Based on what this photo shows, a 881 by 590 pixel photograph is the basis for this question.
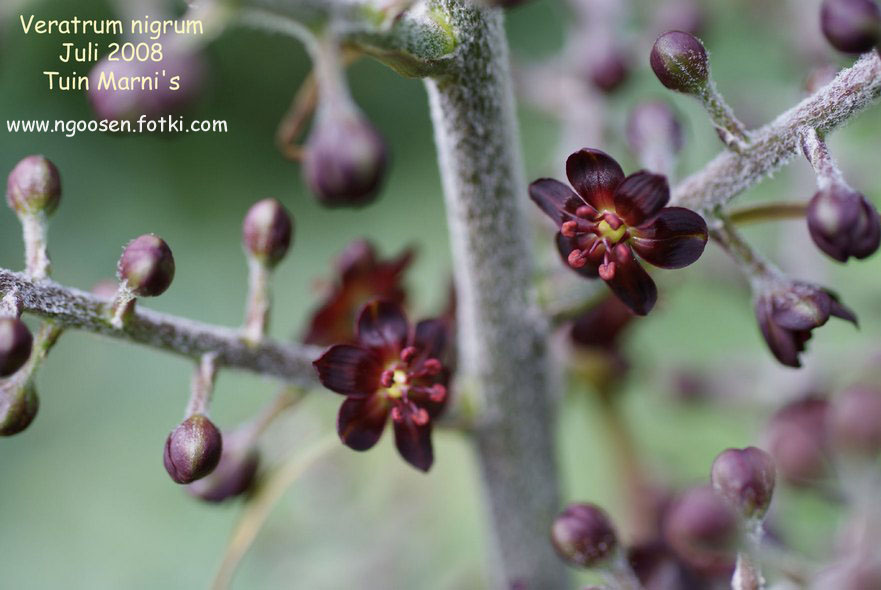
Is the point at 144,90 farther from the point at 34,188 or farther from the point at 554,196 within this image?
the point at 554,196

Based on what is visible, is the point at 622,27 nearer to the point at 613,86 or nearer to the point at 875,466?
the point at 613,86

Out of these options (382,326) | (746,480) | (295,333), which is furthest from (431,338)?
(295,333)

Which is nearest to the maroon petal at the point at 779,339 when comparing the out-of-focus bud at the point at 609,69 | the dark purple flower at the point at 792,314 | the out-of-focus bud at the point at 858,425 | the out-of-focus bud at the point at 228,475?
the dark purple flower at the point at 792,314

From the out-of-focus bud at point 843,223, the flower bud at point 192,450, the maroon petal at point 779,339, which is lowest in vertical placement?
the flower bud at point 192,450

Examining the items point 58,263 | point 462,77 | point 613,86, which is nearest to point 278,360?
point 462,77

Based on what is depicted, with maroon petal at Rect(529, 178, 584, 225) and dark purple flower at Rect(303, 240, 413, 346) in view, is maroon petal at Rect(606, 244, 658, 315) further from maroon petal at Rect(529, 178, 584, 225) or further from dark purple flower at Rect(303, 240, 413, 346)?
dark purple flower at Rect(303, 240, 413, 346)

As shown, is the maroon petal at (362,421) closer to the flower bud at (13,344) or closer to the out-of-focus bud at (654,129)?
the flower bud at (13,344)
